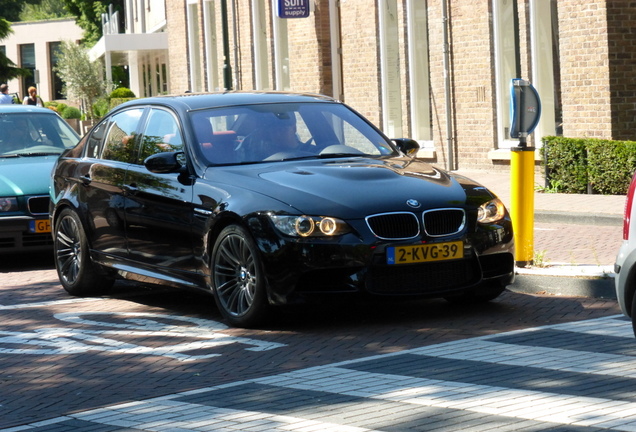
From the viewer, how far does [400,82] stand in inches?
927

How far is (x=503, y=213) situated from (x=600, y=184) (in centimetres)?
832

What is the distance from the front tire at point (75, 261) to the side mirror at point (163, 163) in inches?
59.6

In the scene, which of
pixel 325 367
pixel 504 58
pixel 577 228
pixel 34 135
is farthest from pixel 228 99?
pixel 504 58

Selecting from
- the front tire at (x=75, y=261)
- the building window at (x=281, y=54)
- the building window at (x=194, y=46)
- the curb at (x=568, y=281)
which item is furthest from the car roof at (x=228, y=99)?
the building window at (x=194, y=46)

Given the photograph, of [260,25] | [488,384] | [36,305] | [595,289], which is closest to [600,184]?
[595,289]

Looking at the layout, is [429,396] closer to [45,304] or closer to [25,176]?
[45,304]

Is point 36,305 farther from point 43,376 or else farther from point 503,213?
point 503,213

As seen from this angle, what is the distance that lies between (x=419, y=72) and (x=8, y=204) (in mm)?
12033

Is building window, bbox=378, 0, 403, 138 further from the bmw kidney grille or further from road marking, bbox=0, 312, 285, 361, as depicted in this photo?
the bmw kidney grille

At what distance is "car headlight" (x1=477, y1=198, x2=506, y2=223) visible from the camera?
8.21 metres

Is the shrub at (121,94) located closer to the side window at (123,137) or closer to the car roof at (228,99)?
the side window at (123,137)

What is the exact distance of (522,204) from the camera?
981 centimetres

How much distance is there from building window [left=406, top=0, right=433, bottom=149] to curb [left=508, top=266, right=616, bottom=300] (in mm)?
13244

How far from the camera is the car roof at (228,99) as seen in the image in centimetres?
924
